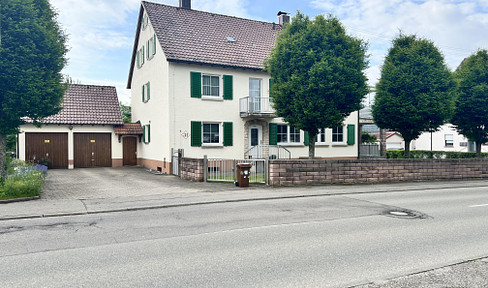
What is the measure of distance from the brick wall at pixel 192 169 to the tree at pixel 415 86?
1043 cm

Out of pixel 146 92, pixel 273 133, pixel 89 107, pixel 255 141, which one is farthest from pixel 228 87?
pixel 89 107

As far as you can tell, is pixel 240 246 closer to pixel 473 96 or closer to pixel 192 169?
pixel 192 169

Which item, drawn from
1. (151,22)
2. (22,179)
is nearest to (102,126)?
(151,22)

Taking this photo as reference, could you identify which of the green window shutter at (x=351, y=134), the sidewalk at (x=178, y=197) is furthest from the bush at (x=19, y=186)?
the green window shutter at (x=351, y=134)

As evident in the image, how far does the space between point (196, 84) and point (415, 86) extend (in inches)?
456

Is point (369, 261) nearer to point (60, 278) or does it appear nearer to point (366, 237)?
point (366, 237)

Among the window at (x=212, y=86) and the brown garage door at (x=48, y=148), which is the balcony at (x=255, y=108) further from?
the brown garage door at (x=48, y=148)

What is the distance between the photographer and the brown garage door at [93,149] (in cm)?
2414

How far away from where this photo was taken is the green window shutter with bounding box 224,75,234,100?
832 inches

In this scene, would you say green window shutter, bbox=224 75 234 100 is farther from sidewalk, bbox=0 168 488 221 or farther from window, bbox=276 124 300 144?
sidewalk, bbox=0 168 488 221

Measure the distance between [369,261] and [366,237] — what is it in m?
1.50

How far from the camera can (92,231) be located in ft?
24.7

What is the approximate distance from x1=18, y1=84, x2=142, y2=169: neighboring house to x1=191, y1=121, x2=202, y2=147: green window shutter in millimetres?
6748

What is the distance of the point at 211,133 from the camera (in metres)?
21.0
